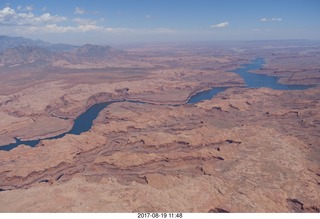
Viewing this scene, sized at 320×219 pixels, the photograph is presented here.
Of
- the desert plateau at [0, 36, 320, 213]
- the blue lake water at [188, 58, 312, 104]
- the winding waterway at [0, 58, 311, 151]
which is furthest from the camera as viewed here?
the blue lake water at [188, 58, 312, 104]

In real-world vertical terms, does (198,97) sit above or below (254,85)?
below

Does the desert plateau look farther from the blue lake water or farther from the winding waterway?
the blue lake water

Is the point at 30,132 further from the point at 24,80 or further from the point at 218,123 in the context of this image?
the point at 24,80

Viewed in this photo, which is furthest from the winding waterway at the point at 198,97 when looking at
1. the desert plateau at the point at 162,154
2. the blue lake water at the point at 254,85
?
the desert plateau at the point at 162,154

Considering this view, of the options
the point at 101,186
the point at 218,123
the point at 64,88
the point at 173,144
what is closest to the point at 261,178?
the point at 173,144

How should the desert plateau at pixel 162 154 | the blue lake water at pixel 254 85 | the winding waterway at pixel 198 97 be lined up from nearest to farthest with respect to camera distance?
the desert plateau at pixel 162 154 → the winding waterway at pixel 198 97 → the blue lake water at pixel 254 85

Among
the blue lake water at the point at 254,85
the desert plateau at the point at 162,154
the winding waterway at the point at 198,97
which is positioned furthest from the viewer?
the blue lake water at the point at 254,85

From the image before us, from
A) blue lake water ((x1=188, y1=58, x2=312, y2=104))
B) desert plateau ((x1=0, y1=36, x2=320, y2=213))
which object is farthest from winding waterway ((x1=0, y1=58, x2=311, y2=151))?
desert plateau ((x1=0, y1=36, x2=320, y2=213))

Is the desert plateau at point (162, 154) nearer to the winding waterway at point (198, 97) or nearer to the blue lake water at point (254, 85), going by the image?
the winding waterway at point (198, 97)

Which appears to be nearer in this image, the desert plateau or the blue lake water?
the desert plateau

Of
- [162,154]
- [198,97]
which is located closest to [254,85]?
[198,97]

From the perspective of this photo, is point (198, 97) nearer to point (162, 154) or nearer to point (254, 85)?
point (254, 85)
